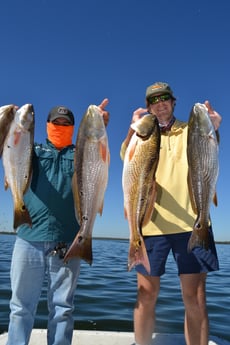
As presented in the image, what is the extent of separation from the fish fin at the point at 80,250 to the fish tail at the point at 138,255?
533 mm

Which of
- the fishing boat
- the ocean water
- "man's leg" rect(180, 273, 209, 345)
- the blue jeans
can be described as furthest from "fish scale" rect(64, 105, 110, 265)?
the ocean water

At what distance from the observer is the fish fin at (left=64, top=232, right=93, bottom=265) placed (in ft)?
14.4

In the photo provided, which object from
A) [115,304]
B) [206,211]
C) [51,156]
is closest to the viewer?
[206,211]

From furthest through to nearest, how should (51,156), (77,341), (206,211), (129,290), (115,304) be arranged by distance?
1. (129,290)
2. (115,304)
3. (77,341)
4. (51,156)
5. (206,211)

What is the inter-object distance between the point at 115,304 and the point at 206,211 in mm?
6838

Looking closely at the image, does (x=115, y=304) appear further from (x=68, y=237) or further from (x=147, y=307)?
(x=68, y=237)

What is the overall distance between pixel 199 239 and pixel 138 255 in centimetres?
78

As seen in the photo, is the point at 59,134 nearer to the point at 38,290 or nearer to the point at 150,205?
the point at 150,205

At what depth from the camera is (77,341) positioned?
596 cm

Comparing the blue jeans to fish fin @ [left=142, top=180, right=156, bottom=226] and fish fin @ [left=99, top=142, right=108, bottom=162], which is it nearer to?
fish fin @ [left=142, top=180, right=156, bottom=226]

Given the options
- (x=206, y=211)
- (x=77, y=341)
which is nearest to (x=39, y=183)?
(x=206, y=211)

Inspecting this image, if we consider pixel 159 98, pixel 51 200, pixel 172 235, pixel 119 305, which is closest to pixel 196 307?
pixel 172 235

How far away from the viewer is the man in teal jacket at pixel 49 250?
4531mm

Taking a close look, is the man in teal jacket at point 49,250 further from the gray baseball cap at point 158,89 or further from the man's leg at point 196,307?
the man's leg at point 196,307
